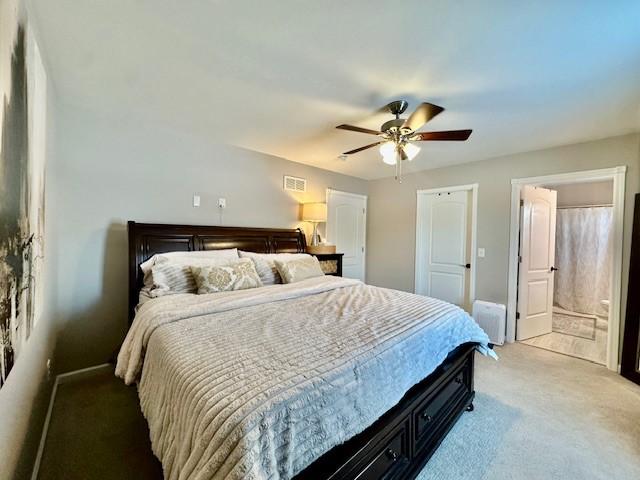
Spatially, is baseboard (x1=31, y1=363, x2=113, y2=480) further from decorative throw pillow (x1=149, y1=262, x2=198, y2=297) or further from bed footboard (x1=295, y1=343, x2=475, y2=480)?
bed footboard (x1=295, y1=343, x2=475, y2=480)

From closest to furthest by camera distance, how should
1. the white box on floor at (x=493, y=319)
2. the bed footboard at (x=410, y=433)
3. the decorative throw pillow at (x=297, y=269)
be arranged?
the bed footboard at (x=410, y=433), the decorative throw pillow at (x=297, y=269), the white box on floor at (x=493, y=319)

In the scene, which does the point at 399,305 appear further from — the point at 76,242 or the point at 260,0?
the point at 76,242

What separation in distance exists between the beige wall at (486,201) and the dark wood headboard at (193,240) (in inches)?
70.1

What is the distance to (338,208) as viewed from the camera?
4.67 meters

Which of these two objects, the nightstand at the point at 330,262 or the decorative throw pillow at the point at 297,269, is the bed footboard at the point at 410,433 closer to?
the decorative throw pillow at the point at 297,269

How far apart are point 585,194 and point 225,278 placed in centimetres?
619

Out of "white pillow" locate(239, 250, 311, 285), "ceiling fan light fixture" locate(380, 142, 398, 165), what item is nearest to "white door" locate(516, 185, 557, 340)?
"ceiling fan light fixture" locate(380, 142, 398, 165)

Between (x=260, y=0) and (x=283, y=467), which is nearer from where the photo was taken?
(x=283, y=467)

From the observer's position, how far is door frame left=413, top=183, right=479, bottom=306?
383cm

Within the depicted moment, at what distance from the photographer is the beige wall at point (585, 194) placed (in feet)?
15.1

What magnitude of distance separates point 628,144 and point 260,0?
3715 mm

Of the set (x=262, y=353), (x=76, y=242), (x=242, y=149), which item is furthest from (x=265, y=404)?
(x=242, y=149)

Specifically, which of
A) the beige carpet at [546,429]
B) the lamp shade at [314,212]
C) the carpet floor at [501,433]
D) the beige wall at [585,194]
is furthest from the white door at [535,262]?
the lamp shade at [314,212]

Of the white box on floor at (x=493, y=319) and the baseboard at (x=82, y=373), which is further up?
the white box on floor at (x=493, y=319)
